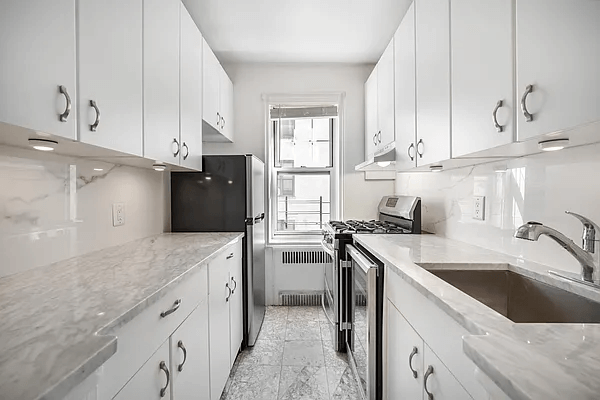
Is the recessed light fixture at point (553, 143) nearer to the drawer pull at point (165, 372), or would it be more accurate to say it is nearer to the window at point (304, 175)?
the drawer pull at point (165, 372)

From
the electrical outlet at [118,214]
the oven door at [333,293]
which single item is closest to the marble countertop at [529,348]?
the oven door at [333,293]

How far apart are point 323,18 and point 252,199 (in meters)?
1.48

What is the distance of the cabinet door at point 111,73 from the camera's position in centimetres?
109

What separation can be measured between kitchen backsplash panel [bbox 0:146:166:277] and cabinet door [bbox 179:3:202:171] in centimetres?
38

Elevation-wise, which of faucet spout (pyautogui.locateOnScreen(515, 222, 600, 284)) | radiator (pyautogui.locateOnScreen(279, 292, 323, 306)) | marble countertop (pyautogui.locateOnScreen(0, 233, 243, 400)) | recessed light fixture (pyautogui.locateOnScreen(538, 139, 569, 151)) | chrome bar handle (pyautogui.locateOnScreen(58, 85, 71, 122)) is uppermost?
chrome bar handle (pyautogui.locateOnScreen(58, 85, 71, 122))

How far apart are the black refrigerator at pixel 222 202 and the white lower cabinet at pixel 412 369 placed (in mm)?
1284

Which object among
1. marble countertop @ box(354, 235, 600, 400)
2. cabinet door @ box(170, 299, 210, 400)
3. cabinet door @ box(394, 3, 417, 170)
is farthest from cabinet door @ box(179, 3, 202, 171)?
marble countertop @ box(354, 235, 600, 400)

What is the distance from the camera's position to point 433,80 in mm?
1709

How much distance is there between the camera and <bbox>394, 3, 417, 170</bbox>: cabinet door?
80.0 inches

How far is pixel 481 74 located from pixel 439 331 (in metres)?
0.92

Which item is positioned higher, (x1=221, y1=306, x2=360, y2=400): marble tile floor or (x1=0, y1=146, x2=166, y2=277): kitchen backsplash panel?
(x1=0, y1=146, x2=166, y2=277): kitchen backsplash panel

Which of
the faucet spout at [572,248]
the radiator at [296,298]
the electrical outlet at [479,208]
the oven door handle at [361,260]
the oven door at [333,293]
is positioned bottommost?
the radiator at [296,298]

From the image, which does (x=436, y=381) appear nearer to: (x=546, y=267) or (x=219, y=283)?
(x=546, y=267)

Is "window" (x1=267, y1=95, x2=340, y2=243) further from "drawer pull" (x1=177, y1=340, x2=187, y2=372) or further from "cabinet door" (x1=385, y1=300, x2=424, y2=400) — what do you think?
"drawer pull" (x1=177, y1=340, x2=187, y2=372)
